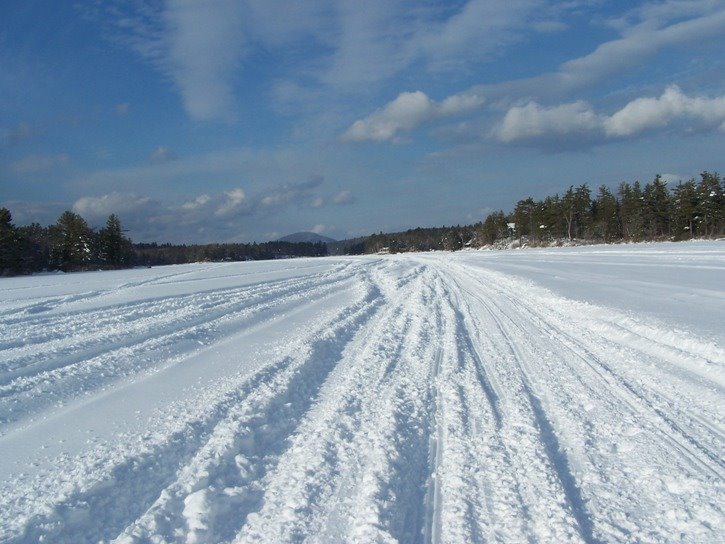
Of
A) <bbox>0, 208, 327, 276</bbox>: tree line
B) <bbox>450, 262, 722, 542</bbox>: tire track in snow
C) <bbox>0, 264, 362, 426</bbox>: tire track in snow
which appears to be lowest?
<bbox>450, 262, 722, 542</bbox>: tire track in snow

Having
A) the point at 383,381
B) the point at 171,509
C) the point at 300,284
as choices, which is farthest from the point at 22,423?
the point at 300,284

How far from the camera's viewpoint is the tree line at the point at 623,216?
56.1 m

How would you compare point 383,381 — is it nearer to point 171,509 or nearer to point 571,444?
point 571,444

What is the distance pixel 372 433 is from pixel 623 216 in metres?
74.6

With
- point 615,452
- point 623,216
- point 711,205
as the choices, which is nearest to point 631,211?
point 623,216

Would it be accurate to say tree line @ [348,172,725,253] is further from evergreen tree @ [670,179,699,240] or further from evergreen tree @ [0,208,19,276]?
evergreen tree @ [0,208,19,276]

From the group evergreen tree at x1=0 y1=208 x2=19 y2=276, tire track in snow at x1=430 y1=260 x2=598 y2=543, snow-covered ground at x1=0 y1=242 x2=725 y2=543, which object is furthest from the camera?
evergreen tree at x1=0 y1=208 x2=19 y2=276

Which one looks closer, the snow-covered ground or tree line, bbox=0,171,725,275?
Result: the snow-covered ground

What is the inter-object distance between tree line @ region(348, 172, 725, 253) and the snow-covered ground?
192ft

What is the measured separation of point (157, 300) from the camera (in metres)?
15.4

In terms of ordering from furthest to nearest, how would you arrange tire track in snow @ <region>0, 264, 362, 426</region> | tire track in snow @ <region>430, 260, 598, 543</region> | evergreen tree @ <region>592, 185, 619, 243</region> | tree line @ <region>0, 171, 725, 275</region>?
evergreen tree @ <region>592, 185, 619, 243</region> < tree line @ <region>0, 171, 725, 275</region> < tire track in snow @ <region>0, 264, 362, 426</region> < tire track in snow @ <region>430, 260, 598, 543</region>

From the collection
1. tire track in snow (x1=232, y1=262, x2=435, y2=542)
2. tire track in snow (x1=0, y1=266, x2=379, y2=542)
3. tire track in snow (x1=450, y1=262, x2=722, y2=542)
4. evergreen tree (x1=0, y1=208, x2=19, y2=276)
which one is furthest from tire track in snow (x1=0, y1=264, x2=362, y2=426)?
evergreen tree (x1=0, y1=208, x2=19, y2=276)

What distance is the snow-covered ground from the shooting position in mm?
3211

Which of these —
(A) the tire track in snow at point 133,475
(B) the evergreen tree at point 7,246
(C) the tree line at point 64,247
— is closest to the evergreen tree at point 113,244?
(C) the tree line at point 64,247
